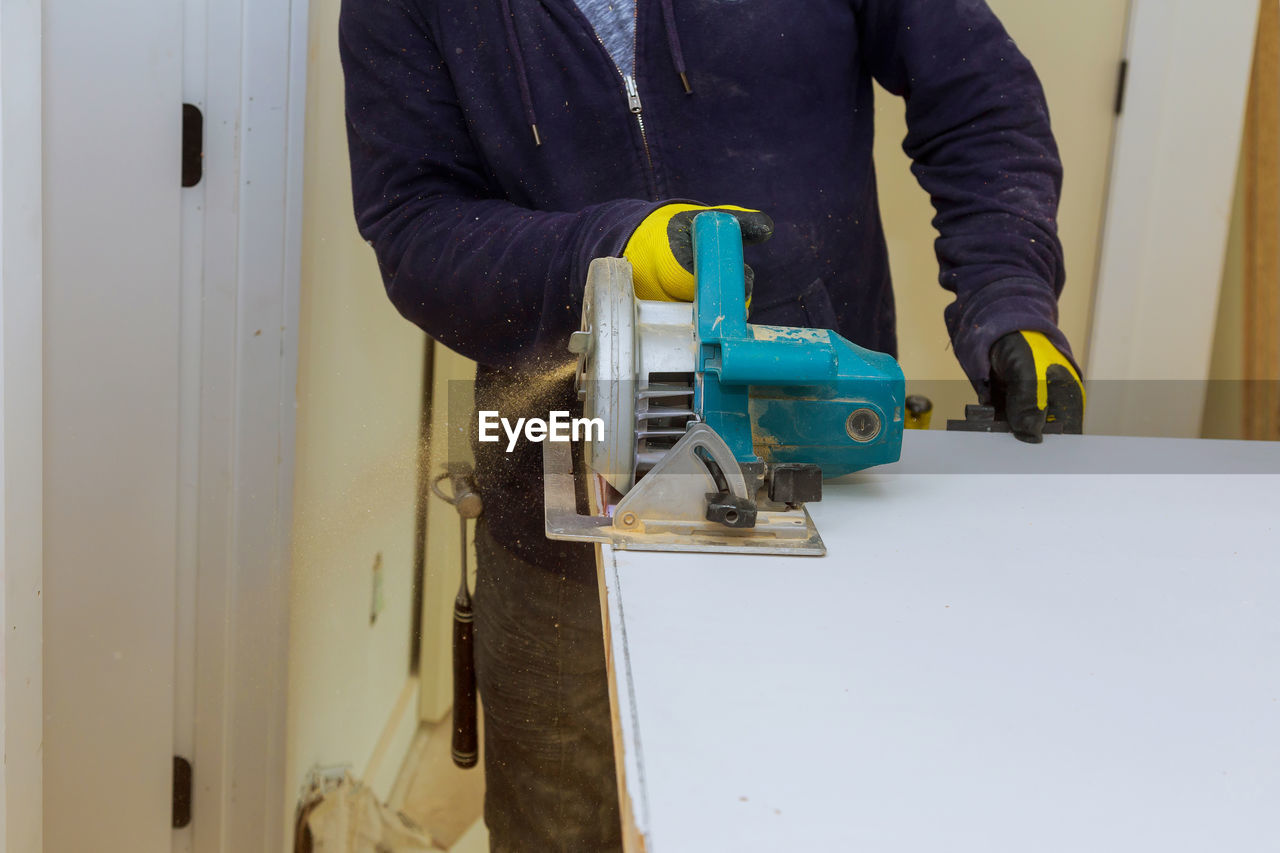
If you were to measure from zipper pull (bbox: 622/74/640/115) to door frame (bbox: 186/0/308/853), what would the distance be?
1.90 feet

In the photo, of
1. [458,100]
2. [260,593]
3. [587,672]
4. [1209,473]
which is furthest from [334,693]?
[1209,473]

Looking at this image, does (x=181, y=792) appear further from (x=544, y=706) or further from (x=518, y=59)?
(x=518, y=59)

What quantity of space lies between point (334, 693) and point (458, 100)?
1.12m

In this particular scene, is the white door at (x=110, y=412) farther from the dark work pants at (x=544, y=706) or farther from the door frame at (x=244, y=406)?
the dark work pants at (x=544, y=706)

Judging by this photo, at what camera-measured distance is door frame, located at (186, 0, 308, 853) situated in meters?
1.42

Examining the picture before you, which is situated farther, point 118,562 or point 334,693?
point 334,693

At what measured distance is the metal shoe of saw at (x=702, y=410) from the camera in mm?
734

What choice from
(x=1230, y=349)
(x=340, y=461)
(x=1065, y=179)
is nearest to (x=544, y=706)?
(x=340, y=461)

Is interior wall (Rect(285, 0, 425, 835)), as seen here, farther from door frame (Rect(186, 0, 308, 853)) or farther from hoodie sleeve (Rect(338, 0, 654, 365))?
hoodie sleeve (Rect(338, 0, 654, 365))

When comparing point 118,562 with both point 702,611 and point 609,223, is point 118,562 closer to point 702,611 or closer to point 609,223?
point 609,223

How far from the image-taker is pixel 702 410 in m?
0.78

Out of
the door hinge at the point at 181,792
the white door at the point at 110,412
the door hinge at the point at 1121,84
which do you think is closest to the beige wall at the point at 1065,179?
the door hinge at the point at 1121,84

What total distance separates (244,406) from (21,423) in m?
0.40

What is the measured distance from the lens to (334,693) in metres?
1.77
